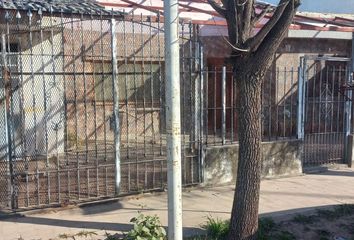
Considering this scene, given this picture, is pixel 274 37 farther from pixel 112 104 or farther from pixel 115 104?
pixel 112 104

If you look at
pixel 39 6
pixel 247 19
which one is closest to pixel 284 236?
pixel 247 19

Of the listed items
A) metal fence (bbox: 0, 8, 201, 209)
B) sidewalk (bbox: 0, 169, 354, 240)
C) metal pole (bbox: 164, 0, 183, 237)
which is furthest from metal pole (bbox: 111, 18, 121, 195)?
metal pole (bbox: 164, 0, 183, 237)

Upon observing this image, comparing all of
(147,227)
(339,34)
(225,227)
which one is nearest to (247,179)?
(225,227)

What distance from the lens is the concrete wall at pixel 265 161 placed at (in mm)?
8195

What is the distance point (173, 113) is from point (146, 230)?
1.34 metres

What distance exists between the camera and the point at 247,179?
5402mm

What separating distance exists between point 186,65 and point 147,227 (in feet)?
11.8

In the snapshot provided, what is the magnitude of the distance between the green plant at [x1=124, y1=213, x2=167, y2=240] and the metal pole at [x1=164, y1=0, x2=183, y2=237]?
377 mm

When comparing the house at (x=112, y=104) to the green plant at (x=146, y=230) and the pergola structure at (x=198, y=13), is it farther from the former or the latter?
the green plant at (x=146, y=230)

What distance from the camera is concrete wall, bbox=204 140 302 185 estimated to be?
820 cm

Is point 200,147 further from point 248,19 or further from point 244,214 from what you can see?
point 248,19

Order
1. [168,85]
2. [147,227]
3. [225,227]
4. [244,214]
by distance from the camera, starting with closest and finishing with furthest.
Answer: [168,85] < [147,227] < [244,214] < [225,227]

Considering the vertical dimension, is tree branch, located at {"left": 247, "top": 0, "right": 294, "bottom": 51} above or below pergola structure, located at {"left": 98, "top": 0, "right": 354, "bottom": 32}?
below

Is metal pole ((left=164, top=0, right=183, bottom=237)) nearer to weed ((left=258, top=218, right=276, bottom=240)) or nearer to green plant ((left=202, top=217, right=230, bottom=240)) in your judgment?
green plant ((left=202, top=217, right=230, bottom=240))
